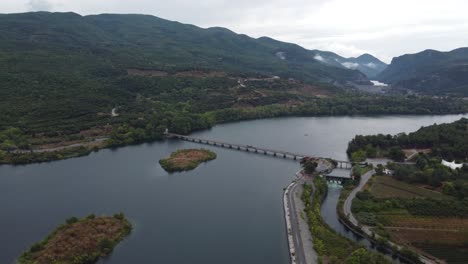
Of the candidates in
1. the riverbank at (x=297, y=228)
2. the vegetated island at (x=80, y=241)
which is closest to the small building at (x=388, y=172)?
the riverbank at (x=297, y=228)

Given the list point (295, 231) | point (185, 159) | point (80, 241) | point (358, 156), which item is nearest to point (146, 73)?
point (185, 159)

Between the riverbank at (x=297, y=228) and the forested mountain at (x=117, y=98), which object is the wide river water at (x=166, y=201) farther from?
the forested mountain at (x=117, y=98)

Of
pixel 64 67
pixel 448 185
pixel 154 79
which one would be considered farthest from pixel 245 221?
pixel 64 67

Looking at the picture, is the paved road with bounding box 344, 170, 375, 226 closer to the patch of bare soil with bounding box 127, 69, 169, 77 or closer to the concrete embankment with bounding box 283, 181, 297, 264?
the concrete embankment with bounding box 283, 181, 297, 264

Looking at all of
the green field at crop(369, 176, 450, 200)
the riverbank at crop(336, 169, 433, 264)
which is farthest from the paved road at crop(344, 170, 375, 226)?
the green field at crop(369, 176, 450, 200)

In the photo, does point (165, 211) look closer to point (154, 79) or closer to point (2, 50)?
point (154, 79)

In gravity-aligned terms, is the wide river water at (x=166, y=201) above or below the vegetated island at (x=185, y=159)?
below
